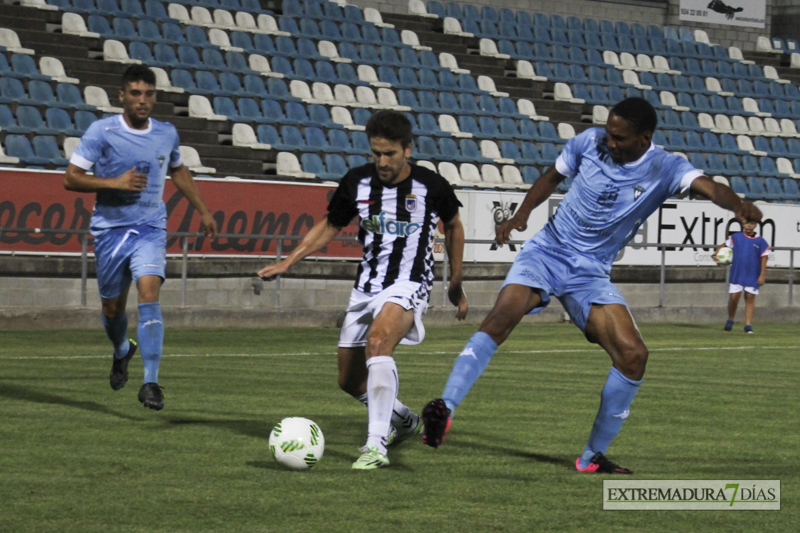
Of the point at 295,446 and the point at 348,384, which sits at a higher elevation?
the point at 348,384

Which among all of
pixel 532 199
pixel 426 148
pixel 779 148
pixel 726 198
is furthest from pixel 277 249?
pixel 779 148

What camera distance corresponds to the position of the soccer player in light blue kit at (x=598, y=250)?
19.7ft

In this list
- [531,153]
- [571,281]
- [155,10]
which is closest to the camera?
[571,281]

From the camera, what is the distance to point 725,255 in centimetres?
2034

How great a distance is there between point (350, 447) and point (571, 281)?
5.32 ft

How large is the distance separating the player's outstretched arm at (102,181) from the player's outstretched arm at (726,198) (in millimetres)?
3699

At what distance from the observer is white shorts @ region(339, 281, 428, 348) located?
6.23 meters

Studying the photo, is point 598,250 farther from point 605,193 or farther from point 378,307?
point 378,307

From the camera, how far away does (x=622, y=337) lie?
19.7 ft

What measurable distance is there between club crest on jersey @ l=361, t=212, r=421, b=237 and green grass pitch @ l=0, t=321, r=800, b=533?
1.22 meters

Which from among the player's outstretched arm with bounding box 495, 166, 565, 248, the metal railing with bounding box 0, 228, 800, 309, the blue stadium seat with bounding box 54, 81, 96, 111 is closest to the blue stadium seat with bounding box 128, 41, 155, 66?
the blue stadium seat with bounding box 54, 81, 96, 111

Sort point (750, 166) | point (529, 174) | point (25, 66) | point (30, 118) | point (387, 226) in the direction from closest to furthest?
point (387, 226), point (30, 118), point (25, 66), point (529, 174), point (750, 166)

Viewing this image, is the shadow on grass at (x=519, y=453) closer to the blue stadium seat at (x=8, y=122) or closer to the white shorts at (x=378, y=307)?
the white shorts at (x=378, y=307)

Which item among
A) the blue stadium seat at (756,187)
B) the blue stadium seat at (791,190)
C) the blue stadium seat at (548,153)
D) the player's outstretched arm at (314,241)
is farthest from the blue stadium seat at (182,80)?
the player's outstretched arm at (314,241)
